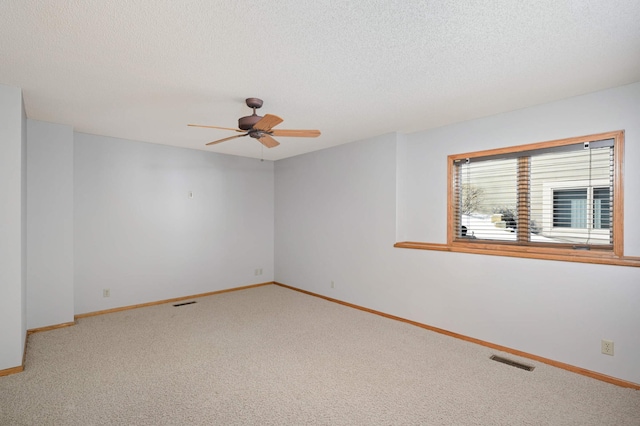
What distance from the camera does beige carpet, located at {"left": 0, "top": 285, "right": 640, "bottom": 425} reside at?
2.23 m

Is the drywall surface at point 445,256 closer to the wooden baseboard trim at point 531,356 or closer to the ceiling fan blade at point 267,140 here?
the wooden baseboard trim at point 531,356

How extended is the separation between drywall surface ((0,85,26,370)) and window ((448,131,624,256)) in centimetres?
440

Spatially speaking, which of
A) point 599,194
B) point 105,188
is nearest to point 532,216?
point 599,194

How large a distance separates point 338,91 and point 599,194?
2542 millimetres

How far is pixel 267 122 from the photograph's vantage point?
265 centimetres

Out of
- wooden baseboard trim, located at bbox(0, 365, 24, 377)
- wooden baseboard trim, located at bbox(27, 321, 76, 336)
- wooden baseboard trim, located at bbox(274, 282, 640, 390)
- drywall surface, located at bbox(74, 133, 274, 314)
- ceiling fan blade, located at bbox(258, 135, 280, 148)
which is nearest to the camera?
wooden baseboard trim, located at bbox(274, 282, 640, 390)

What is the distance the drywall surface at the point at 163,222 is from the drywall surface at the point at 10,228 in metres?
1.58

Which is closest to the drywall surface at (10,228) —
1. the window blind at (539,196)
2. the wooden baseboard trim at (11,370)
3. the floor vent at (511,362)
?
the wooden baseboard trim at (11,370)

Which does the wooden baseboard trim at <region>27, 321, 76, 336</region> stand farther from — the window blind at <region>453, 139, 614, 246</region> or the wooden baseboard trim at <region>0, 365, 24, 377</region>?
the window blind at <region>453, 139, 614, 246</region>

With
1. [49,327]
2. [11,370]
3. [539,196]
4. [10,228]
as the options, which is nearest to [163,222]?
[49,327]

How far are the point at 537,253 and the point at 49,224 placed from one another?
5.35 meters

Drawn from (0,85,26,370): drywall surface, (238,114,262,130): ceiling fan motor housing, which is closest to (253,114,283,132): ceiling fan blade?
(238,114,262,130): ceiling fan motor housing

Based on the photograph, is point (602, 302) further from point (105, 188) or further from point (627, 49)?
point (105, 188)

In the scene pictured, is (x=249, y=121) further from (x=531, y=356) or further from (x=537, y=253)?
(x=531, y=356)
